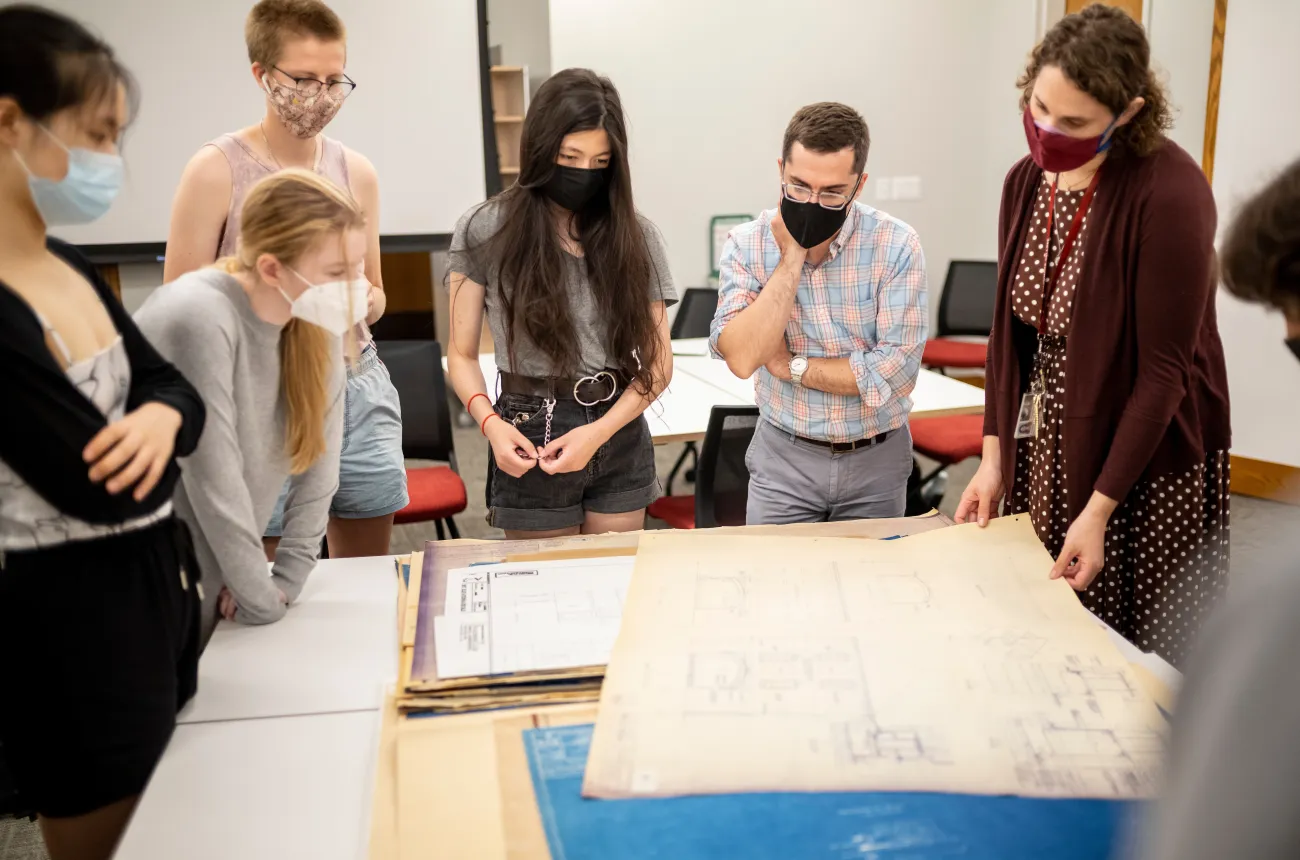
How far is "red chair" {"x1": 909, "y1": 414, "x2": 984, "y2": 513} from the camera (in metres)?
3.31

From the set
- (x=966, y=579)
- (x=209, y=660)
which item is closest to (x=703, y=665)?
(x=966, y=579)

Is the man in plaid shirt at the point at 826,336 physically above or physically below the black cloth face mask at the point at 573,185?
below

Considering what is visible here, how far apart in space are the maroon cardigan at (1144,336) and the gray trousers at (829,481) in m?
0.36

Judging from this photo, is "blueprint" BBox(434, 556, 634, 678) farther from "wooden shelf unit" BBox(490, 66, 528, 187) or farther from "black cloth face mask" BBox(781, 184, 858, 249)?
"wooden shelf unit" BBox(490, 66, 528, 187)

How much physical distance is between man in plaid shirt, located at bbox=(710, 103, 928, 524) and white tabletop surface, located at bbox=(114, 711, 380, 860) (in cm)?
95

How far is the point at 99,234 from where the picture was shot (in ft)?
15.0

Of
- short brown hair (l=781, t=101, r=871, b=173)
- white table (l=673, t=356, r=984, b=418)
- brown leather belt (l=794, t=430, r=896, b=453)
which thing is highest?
short brown hair (l=781, t=101, r=871, b=173)

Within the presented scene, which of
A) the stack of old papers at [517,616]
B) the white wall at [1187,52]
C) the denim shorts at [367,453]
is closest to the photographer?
the stack of old papers at [517,616]

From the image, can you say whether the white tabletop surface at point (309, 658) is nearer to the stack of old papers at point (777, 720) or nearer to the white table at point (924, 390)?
the stack of old papers at point (777, 720)

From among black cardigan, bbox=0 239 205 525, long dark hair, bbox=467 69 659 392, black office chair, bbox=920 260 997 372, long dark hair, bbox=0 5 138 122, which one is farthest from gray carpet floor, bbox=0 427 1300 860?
long dark hair, bbox=0 5 138 122

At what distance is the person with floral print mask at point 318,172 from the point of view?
5.51 ft

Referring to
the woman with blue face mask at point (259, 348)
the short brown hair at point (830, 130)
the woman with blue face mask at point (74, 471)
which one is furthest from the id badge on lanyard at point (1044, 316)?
the woman with blue face mask at point (74, 471)

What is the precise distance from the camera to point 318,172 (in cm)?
180

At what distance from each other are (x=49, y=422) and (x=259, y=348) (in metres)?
0.32
